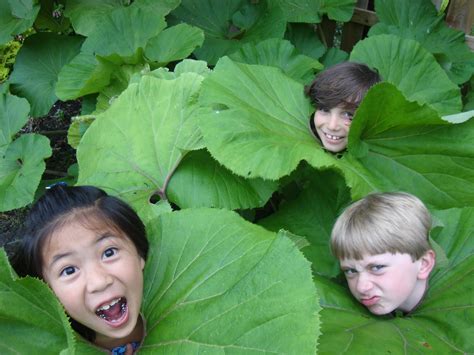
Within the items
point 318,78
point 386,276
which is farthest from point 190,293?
point 318,78

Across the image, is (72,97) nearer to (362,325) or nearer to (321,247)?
(321,247)

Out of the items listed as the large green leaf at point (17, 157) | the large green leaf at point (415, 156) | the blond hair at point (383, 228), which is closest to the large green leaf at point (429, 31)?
the large green leaf at point (415, 156)

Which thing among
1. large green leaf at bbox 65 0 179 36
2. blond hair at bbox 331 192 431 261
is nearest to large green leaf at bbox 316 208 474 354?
blond hair at bbox 331 192 431 261

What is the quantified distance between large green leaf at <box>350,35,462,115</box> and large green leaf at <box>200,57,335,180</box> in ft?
1.42

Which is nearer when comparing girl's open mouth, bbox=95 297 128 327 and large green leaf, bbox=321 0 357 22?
girl's open mouth, bbox=95 297 128 327

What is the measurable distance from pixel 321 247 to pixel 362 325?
1.46 ft

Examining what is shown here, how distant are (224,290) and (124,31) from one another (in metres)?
1.97

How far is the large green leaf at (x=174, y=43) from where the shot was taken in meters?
2.60

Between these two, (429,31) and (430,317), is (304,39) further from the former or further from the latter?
(430,317)

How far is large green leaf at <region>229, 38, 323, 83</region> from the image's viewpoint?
2.68 m

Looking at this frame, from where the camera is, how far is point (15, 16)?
3.17 meters

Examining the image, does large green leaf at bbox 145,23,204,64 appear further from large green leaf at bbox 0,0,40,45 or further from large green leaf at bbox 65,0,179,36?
large green leaf at bbox 0,0,40,45

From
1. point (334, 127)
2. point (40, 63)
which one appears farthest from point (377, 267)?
point (40, 63)

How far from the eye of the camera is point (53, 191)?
119cm
